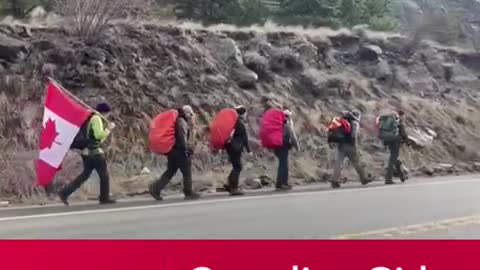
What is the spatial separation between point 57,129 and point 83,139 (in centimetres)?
57

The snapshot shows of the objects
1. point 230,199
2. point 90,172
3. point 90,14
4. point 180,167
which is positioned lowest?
point 230,199

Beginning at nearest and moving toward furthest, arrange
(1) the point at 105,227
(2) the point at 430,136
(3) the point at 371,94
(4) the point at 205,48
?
(1) the point at 105,227 → (4) the point at 205,48 → (2) the point at 430,136 → (3) the point at 371,94

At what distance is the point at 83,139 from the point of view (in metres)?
14.8

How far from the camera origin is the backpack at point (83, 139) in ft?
48.0

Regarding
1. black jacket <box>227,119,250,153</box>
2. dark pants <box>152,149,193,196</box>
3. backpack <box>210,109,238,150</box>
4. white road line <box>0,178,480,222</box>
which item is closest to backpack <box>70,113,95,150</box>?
white road line <box>0,178,480,222</box>

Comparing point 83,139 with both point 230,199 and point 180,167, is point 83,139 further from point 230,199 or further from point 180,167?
point 230,199

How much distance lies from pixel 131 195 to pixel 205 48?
9083 millimetres

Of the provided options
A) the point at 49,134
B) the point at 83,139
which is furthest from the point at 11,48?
the point at 83,139

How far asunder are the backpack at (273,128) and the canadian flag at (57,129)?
468 cm

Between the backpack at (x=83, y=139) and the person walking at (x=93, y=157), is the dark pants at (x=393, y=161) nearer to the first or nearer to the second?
the person walking at (x=93, y=157)

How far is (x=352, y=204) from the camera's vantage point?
15.1m

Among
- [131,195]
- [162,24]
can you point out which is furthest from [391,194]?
[162,24]

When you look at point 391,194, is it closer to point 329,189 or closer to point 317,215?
point 329,189

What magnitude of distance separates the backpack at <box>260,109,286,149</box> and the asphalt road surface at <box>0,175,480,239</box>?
1422 mm
